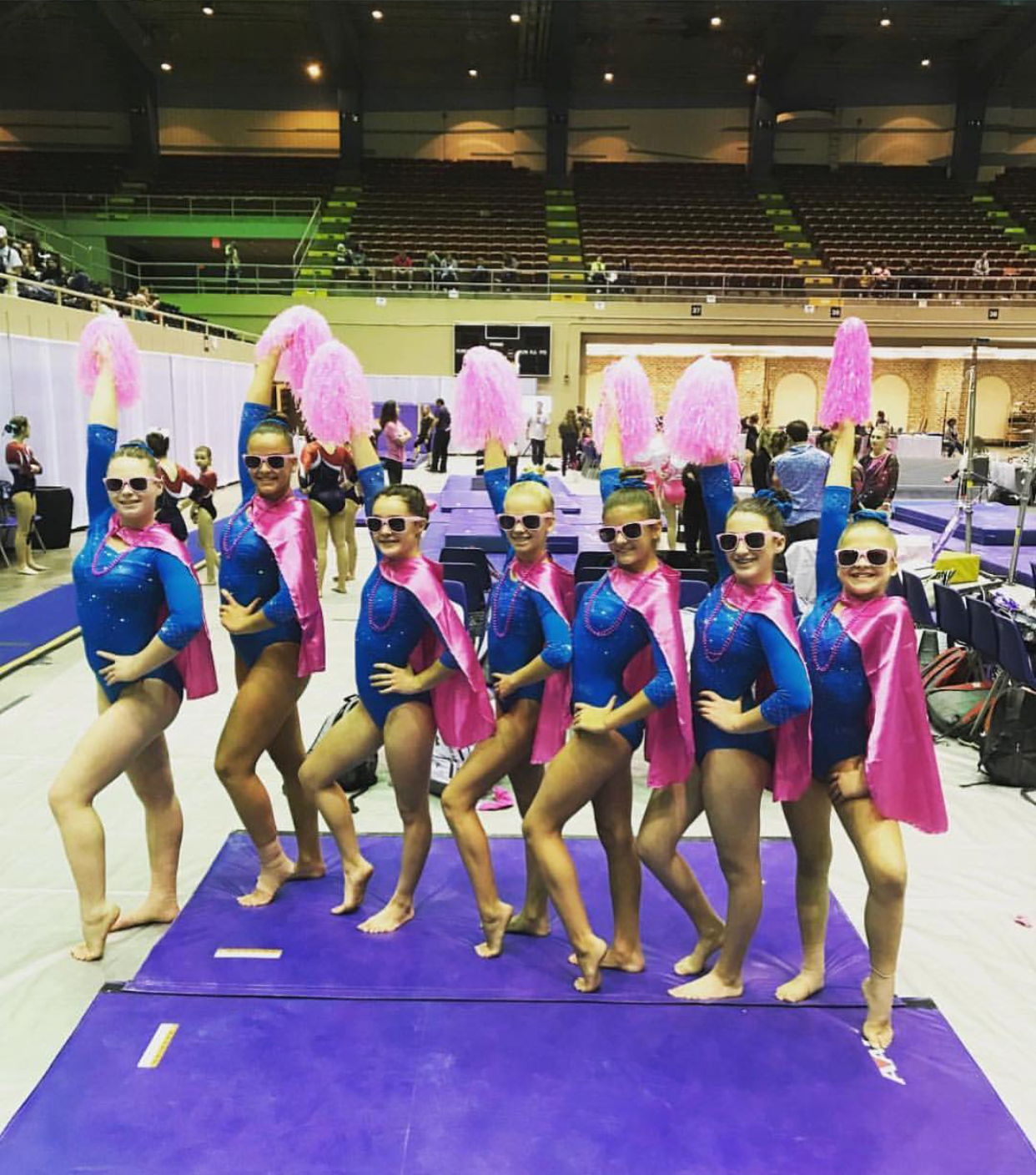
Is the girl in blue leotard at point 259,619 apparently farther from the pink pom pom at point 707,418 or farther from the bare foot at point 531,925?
the pink pom pom at point 707,418

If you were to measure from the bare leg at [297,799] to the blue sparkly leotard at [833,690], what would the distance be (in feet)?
5.67

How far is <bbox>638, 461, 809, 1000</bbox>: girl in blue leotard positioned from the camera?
96.1 inches

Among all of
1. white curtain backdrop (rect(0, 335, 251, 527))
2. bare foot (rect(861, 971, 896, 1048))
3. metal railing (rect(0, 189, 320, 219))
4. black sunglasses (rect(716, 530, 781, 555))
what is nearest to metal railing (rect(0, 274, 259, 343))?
white curtain backdrop (rect(0, 335, 251, 527))

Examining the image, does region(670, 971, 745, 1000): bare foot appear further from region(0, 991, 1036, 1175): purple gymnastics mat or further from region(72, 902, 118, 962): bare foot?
region(72, 902, 118, 962): bare foot

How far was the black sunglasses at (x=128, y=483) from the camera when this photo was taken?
2.83 m

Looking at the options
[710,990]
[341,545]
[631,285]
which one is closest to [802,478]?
[341,545]

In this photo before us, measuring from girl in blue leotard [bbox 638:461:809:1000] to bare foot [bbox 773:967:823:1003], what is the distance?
14cm

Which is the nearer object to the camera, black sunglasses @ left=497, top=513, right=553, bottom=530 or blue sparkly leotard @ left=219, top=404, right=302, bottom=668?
black sunglasses @ left=497, top=513, right=553, bottom=530

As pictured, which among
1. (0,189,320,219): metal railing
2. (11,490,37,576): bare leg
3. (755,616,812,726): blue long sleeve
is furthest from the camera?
(0,189,320,219): metal railing

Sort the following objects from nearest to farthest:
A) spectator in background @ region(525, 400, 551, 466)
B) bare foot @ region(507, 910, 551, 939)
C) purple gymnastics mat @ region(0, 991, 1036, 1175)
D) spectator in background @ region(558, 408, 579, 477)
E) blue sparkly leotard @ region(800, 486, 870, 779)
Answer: purple gymnastics mat @ region(0, 991, 1036, 1175) → blue sparkly leotard @ region(800, 486, 870, 779) → bare foot @ region(507, 910, 551, 939) → spectator in background @ region(525, 400, 551, 466) → spectator in background @ region(558, 408, 579, 477)

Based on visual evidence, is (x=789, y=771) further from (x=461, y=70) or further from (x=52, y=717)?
(x=461, y=70)

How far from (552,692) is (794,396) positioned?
24.2 metres

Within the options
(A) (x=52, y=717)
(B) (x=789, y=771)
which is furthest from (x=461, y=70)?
(B) (x=789, y=771)

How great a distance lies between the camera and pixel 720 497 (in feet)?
9.36
